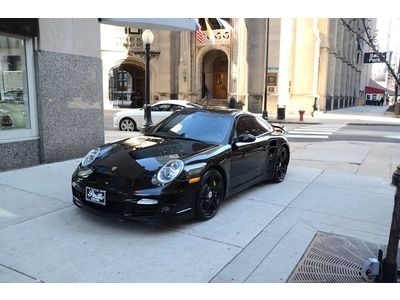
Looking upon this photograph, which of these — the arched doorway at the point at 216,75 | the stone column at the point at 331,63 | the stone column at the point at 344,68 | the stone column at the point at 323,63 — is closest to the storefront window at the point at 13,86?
the arched doorway at the point at 216,75

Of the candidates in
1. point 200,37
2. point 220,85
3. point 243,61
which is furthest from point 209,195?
point 220,85

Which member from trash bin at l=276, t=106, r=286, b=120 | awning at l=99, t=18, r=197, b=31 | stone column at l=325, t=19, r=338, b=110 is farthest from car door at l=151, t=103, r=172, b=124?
stone column at l=325, t=19, r=338, b=110

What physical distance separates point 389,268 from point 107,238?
285 centimetres

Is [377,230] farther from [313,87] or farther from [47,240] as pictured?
[313,87]

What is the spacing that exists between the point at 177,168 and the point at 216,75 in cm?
3221

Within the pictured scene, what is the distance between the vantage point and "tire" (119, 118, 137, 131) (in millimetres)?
15787

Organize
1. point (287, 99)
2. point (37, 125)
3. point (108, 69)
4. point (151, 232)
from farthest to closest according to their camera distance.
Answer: point (108, 69), point (287, 99), point (37, 125), point (151, 232)

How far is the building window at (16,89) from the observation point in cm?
726

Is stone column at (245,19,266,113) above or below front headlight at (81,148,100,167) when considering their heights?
above

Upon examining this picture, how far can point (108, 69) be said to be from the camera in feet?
118

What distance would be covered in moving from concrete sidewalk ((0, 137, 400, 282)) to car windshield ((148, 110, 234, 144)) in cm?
105

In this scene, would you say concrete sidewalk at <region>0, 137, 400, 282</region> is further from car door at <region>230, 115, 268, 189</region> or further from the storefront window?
the storefront window

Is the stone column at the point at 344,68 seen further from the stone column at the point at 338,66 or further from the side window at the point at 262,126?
the side window at the point at 262,126
